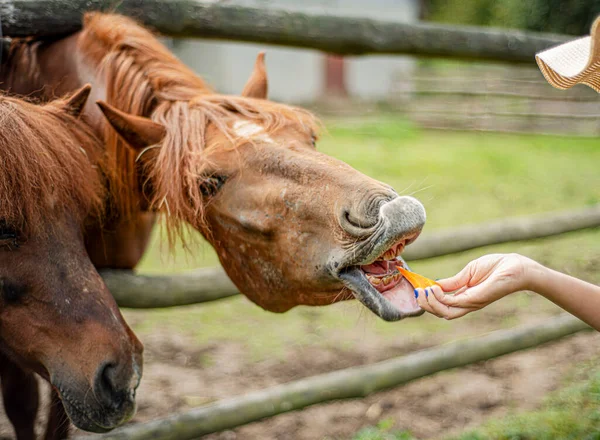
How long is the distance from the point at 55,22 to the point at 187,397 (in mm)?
2144

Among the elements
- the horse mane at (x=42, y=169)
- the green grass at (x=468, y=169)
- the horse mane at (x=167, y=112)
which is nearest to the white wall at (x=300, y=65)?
the green grass at (x=468, y=169)

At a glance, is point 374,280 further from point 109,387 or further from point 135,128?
point 135,128

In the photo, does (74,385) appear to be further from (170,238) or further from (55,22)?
(55,22)

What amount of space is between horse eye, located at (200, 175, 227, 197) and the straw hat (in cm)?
109

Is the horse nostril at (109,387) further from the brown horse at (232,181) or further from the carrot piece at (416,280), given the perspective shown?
the carrot piece at (416,280)

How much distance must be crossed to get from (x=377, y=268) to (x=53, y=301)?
0.98 meters

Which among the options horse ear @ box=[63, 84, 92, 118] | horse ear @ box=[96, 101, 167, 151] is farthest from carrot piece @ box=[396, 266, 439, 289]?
horse ear @ box=[63, 84, 92, 118]

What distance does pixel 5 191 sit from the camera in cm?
177

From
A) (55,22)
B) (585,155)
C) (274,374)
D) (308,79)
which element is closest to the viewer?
(55,22)

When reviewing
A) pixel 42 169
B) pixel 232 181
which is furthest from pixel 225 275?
pixel 42 169

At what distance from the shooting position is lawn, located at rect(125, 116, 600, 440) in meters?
3.10

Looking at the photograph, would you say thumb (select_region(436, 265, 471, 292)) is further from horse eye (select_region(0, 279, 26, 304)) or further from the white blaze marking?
horse eye (select_region(0, 279, 26, 304))

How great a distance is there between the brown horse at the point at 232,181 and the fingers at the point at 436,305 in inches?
4.9

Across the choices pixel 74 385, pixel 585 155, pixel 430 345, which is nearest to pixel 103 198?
pixel 74 385
